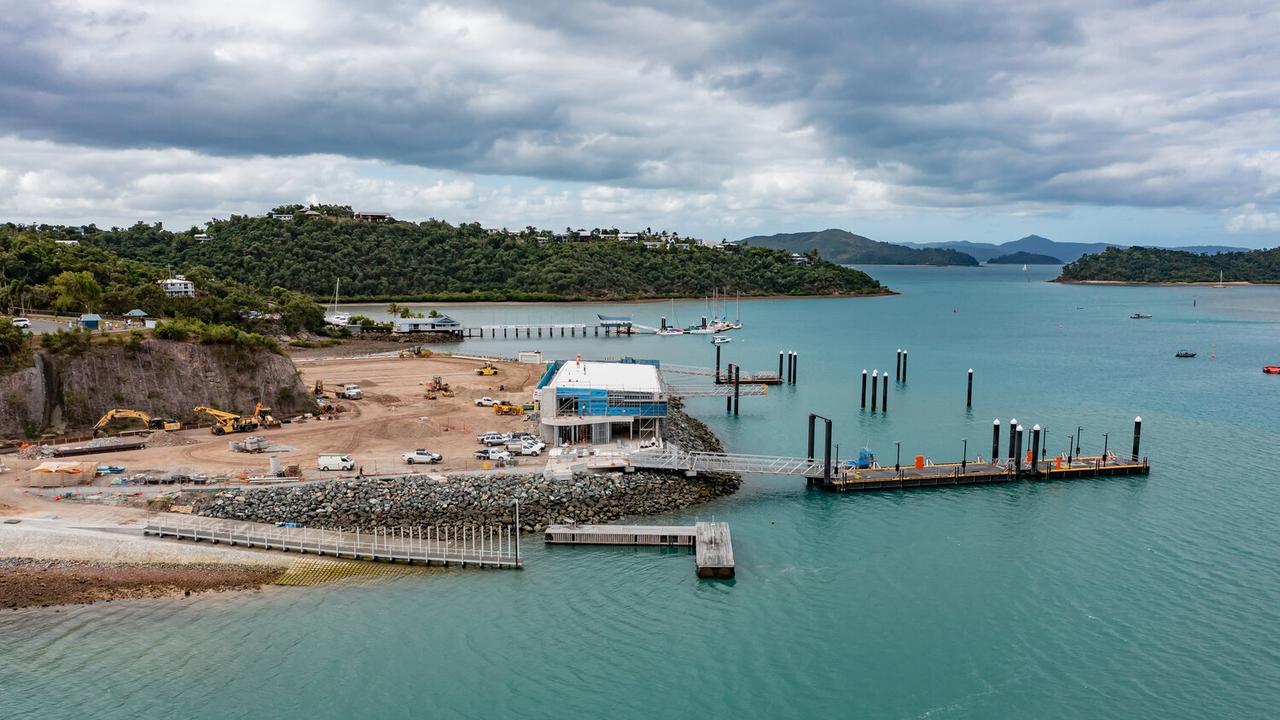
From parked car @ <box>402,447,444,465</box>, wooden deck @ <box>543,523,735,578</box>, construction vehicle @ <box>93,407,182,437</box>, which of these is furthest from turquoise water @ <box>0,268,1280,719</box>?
construction vehicle @ <box>93,407,182,437</box>

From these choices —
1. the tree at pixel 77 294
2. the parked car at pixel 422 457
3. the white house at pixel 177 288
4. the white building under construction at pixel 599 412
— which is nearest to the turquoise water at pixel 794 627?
the white building under construction at pixel 599 412

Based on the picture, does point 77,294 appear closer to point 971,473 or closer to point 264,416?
point 264,416

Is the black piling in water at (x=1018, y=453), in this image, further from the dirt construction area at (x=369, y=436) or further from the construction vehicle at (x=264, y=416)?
the construction vehicle at (x=264, y=416)

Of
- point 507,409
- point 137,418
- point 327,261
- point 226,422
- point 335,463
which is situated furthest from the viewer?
point 327,261

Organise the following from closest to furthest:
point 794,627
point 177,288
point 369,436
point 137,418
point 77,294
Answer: point 794,627 < point 369,436 < point 137,418 < point 77,294 < point 177,288

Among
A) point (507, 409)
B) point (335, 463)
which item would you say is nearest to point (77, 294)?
point (507, 409)

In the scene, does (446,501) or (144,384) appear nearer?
(446,501)
